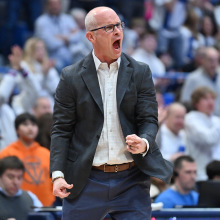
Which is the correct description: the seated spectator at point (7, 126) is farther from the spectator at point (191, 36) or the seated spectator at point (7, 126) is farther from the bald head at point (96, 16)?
the spectator at point (191, 36)

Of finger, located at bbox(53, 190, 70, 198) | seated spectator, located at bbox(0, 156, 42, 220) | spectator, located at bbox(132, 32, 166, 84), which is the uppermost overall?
spectator, located at bbox(132, 32, 166, 84)

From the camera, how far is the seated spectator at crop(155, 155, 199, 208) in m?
6.29

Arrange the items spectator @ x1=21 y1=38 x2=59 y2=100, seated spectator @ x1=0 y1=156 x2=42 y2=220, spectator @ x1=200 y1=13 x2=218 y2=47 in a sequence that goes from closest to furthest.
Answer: seated spectator @ x1=0 y1=156 x2=42 y2=220 → spectator @ x1=21 y1=38 x2=59 y2=100 → spectator @ x1=200 y1=13 x2=218 y2=47

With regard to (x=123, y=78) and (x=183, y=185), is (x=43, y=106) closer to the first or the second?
(x=183, y=185)

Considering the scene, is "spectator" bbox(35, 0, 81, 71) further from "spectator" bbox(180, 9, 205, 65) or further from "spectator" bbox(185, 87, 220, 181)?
"spectator" bbox(185, 87, 220, 181)

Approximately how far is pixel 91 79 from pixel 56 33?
23.8 feet

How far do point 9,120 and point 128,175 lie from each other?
14.3ft

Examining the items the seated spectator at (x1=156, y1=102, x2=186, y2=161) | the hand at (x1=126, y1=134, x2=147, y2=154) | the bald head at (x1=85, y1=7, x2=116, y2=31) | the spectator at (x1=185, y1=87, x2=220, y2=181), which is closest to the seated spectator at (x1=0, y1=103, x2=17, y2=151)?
the seated spectator at (x1=156, y1=102, x2=186, y2=161)

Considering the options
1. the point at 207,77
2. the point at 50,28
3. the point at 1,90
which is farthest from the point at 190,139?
the point at 50,28

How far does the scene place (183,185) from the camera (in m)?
6.46

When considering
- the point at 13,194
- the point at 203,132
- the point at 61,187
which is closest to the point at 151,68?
the point at 203,132

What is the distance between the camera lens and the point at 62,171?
11.9 ft

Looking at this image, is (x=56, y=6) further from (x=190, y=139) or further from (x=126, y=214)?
(x=126, y=214)

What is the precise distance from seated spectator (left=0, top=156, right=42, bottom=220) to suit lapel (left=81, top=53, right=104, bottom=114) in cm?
218
